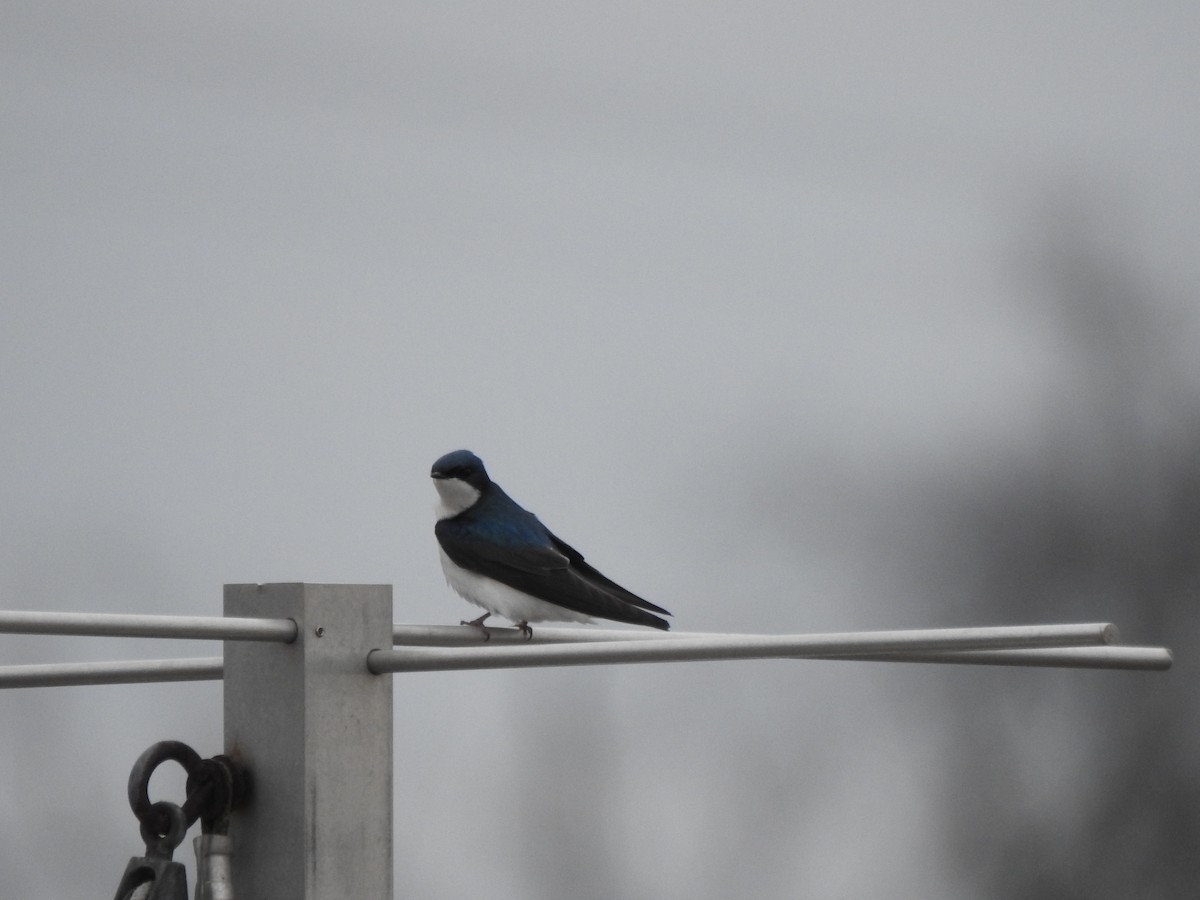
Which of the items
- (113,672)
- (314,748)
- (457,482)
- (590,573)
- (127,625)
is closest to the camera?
(127,625)

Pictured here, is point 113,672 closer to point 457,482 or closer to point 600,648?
point 600,648

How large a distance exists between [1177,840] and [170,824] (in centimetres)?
1151

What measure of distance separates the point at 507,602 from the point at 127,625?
232 cm

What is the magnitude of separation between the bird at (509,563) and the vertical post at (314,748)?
169cm

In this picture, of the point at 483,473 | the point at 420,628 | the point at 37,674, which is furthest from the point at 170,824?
the point at 483,473

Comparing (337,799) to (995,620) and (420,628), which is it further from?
(995,620)

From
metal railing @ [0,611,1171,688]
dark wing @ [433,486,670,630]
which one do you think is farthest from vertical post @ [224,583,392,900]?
dark wing @ [433,486,670,630]

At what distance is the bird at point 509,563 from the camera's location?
3.36 metres

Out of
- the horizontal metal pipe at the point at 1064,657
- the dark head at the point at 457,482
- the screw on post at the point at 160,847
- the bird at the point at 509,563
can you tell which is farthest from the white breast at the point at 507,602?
the screw on post at the point at 160,847

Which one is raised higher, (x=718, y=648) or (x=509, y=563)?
(x=509, y=563)

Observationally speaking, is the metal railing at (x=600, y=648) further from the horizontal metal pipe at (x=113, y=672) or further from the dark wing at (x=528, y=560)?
the dark wing at (x=528, y=560)

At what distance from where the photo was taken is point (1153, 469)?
1304cm

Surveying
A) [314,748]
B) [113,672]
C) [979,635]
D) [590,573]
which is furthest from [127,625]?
[590,573]

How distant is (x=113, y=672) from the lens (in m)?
1.62
